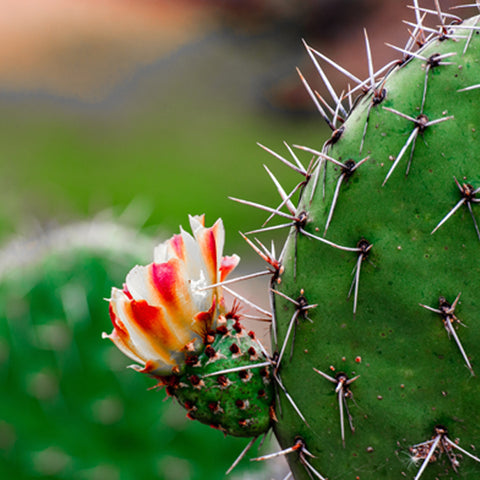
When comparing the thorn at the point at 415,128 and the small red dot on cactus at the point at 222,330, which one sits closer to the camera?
the thorn at the point at 415,128

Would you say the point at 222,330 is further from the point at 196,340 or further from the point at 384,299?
the point at 384,299

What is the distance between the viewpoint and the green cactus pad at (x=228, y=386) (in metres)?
0.83

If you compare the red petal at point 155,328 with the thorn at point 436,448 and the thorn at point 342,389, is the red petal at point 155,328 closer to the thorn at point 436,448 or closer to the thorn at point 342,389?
the thorn at point 342,389

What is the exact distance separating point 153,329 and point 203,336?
7 cm

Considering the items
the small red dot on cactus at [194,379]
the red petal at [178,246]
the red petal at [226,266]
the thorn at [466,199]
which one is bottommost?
the small red dot on cactus at [194,379]

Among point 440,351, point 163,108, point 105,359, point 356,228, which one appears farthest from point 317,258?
point 163,108

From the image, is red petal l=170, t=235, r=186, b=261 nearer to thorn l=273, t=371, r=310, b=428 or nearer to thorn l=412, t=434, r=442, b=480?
thorn l=273, t=371, r=310, b=428

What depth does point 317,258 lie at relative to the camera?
2.61ft

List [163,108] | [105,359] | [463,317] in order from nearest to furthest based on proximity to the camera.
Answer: [463,317], [105,359], [163,108]

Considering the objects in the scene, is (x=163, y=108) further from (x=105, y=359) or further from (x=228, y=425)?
(x=228, y=425)

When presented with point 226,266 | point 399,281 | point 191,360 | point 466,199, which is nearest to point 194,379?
point 191,360

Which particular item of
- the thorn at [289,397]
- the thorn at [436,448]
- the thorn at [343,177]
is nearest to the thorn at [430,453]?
the thorn at [436,448]

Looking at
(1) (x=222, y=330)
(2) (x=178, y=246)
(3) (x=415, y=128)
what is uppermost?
(3) (x=415, y=128)

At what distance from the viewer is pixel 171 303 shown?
81 cm
